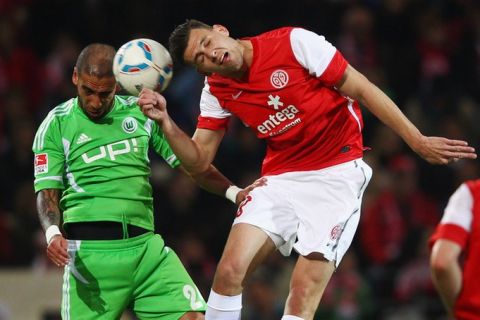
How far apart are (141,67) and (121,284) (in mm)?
1103

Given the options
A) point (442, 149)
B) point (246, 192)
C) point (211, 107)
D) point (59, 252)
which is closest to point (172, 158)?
point (211, 107)

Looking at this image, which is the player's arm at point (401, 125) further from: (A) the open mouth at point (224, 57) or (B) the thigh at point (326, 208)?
(A) the open mouth at point (224, 57)

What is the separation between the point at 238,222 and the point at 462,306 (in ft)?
5.46

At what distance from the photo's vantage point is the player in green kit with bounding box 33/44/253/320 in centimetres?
513

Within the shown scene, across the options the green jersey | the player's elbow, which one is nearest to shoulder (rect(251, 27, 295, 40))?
the green jersey

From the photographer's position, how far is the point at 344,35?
1062cm

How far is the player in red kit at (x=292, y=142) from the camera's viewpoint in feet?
16.5

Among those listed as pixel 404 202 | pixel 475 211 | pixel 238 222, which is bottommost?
pixel 404 202

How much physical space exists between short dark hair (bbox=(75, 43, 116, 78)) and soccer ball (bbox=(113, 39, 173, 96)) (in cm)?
9

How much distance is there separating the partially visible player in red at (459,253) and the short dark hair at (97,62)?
2.05 metres

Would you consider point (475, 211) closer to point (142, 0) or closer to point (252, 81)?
point (252, 81)

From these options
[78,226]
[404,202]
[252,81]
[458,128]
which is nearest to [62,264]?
[78,226]

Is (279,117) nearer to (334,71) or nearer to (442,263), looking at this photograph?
(334,71)

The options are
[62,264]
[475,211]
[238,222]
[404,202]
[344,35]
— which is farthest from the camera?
[344,35]
